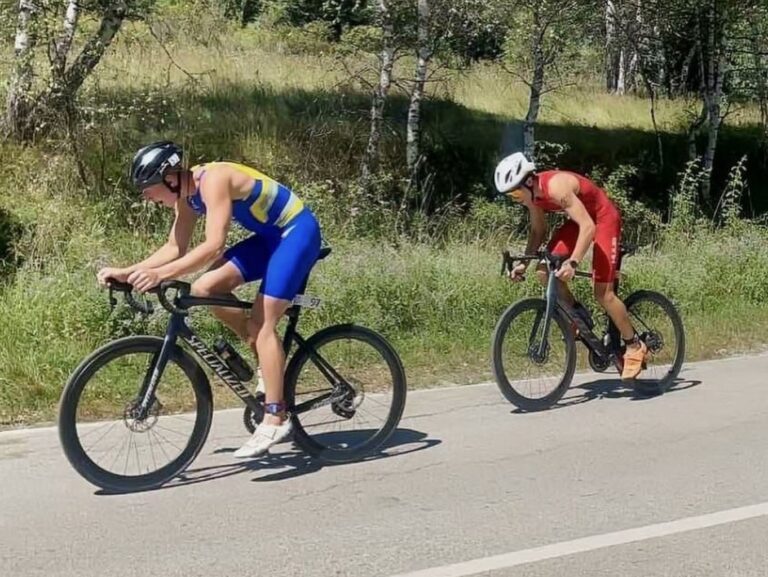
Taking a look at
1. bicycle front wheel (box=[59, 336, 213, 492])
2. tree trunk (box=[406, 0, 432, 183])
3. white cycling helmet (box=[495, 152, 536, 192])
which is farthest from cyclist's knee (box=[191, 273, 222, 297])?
tree trunk (box=[406, 0, 432, 183])

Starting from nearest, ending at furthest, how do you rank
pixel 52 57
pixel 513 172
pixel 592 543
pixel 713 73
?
pixel 592 543 → pixel 513 172 → pixel 52 57 → pixel 713 73

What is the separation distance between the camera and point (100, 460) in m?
5.52

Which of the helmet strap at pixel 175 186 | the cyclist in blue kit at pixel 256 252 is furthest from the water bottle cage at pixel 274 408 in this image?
the helmet strap at pixel 175 186

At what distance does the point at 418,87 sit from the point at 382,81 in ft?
2.00

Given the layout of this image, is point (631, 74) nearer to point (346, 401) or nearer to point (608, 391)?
point (608, 391)

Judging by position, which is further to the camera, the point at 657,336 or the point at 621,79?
the point at 621,79

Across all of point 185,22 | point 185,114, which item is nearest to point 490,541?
point 185,114

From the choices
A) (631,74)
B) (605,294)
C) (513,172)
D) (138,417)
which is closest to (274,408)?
(138,417)

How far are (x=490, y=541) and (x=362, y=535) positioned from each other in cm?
63

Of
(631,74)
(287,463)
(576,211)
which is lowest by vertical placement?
(287,463)

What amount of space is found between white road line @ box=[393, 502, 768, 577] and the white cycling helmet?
2.82 meters

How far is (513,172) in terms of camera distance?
7.17m

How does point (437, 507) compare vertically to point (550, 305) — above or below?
below

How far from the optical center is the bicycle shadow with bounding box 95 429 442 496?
18.8 feet
